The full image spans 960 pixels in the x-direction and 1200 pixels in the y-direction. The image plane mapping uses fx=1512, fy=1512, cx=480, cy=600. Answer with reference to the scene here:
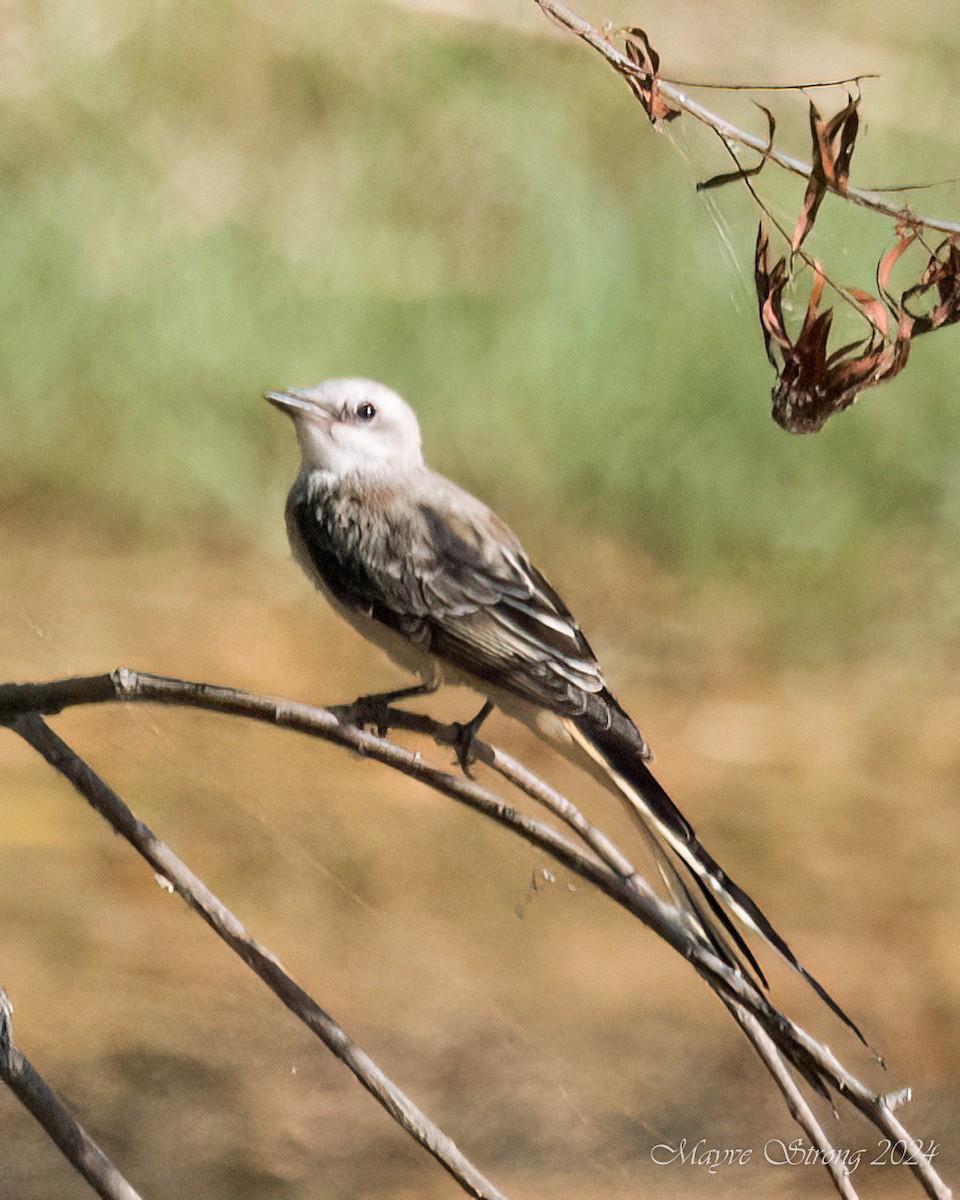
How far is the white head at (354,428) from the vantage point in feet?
2.47

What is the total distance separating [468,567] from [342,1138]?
0.64m

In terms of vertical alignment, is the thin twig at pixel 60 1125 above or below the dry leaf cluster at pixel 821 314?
below

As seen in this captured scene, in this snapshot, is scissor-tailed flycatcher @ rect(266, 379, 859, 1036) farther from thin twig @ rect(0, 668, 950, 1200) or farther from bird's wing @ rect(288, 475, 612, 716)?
thin twig @ rect(0, 668, 950, 1200)

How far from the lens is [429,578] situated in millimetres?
765

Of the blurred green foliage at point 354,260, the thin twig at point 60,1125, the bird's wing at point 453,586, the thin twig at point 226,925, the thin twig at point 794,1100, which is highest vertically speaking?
the blurred green foliage at point 354,260

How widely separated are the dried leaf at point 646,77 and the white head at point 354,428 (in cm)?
21

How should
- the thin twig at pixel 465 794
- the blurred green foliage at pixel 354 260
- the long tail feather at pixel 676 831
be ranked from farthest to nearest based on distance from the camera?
the blurred green foliage at pixel 354 260, the long tail feather at pixel 676 831, the thin twig at pixel 465 794

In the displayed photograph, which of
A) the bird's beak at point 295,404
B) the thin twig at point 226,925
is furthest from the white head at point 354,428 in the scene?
the thin twig at point 226,925

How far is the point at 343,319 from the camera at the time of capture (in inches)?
51.1

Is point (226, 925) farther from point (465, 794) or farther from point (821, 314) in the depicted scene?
point (821, 314)

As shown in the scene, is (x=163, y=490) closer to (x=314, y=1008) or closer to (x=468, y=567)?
(x=468, y=567)

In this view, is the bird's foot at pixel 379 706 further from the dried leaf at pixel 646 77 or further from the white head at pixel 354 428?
the dried leaf at pixel 646 77

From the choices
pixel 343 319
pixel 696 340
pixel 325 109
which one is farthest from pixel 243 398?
pixel 696 340

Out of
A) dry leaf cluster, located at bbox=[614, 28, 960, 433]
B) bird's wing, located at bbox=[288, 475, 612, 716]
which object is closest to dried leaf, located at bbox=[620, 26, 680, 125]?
dry leaf cluster, located at bbox=[614, 28, 960, 433]
